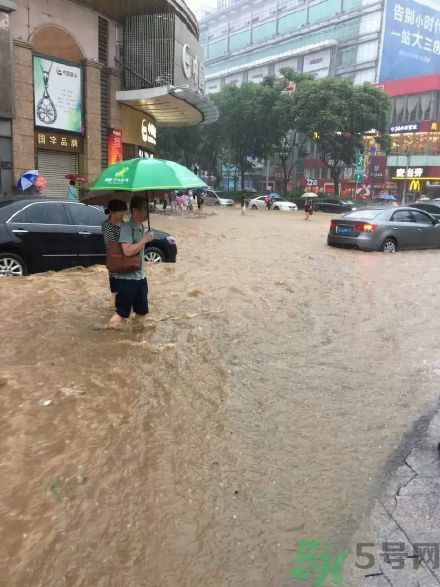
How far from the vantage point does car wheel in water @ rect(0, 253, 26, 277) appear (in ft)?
25.6

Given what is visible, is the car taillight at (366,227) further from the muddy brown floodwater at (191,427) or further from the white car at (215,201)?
the white car at (215,201)

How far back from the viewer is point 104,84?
17984mm

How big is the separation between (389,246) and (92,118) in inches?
406

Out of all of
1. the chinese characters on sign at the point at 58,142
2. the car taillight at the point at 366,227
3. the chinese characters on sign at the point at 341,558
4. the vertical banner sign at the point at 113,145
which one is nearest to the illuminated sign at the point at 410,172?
the vertical banner sign at the point at 113,145

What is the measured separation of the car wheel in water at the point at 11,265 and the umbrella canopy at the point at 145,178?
3.44 m

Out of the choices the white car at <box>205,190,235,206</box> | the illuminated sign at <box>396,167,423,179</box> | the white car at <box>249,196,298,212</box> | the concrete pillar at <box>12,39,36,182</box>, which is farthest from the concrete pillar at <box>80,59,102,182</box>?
the illuminated sign at <box>396,167,423,179</box>

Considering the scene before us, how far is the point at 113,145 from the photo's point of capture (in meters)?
18.6

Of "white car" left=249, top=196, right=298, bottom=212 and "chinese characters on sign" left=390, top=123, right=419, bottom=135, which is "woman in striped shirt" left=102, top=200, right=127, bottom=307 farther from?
"chinese characters on sign" left=390, top=123, right=419, bottom=135

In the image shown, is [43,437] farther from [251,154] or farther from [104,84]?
[251,154]

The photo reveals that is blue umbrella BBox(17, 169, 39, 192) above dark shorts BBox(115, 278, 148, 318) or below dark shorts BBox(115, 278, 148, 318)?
above

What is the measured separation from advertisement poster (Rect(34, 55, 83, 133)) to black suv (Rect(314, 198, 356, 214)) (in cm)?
2589

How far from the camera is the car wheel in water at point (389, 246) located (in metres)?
13.7

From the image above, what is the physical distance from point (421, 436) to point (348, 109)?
130 feet

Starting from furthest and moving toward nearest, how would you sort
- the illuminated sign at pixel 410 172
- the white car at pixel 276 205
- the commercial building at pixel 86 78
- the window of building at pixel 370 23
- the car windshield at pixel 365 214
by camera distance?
1. the window of building at pixel 370 23
2. the illuminated sign at pixel 410 172
3. the white car at pixel 276 205
4. the commercial building at pixel 86 78
5. the car windshield at pixel 365 214
